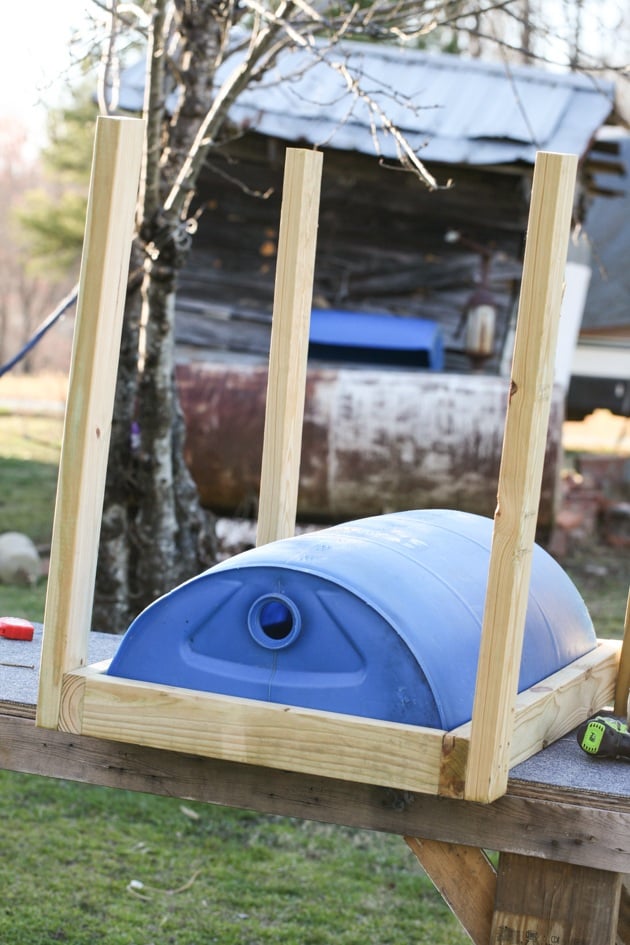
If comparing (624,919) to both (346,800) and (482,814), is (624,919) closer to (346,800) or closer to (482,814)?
(482,814)

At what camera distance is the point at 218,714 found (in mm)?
2447

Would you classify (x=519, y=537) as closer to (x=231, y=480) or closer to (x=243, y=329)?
(x=231, y=480)

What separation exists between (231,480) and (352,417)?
37.9 inches

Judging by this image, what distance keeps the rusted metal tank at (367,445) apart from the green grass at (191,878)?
370 cm

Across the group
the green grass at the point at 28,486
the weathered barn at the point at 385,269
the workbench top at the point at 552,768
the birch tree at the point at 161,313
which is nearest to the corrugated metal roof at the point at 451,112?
the weathered barn at the point at 385,269

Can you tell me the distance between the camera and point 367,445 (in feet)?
28.4

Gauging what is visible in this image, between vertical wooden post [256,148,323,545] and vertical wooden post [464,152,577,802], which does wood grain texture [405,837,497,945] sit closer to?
vertical wooden post [464,152,577,802]

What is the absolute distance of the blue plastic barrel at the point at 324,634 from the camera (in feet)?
7.97

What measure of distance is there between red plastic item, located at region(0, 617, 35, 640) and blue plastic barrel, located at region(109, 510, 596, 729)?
2.85 ft

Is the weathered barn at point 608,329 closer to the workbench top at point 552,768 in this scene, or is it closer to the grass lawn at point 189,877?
the grass lawn at point 189,877

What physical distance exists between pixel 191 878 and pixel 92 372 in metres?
2.57

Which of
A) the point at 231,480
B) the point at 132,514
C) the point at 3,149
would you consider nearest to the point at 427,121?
the point at 231,480

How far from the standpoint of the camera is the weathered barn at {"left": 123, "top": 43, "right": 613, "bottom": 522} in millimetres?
8641

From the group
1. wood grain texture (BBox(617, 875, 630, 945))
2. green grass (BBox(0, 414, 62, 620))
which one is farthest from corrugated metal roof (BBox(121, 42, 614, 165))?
wood grain texture (BBox(617, 875, 630, 945))
